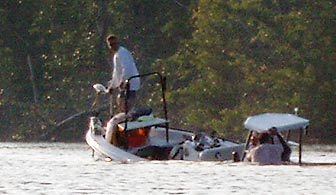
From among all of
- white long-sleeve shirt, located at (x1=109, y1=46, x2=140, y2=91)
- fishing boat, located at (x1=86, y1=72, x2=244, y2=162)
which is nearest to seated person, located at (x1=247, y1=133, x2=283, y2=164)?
fishing boat, located at (x1=86, y1=72, x2=244, y2=162)

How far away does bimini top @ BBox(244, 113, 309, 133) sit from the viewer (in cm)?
2427

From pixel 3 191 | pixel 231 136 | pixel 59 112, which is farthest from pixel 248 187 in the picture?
pixel 59 112

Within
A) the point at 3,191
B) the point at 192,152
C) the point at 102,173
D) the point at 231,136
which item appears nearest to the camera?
the point at 3,191

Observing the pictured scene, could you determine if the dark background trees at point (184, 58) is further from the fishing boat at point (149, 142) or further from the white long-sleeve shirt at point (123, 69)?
the white long-sleeve shirt at point (123, 69)

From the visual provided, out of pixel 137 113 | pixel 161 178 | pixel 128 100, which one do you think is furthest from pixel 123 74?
pixel 161 178

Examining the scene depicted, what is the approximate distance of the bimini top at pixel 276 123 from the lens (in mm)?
24266

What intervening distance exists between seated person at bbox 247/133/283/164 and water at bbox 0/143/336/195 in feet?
0.56

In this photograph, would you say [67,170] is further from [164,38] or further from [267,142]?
[164,38]

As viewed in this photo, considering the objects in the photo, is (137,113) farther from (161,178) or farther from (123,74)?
(161,178)

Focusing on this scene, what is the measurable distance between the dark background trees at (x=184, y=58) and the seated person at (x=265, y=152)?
16.7 metres

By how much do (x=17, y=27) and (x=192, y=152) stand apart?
25390 mm

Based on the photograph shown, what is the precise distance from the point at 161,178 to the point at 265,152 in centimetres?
191

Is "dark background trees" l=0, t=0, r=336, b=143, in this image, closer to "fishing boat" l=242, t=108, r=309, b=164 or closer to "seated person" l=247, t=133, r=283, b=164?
"fishing boat" l=242, t=108, r=309, b=164

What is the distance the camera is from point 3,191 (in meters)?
20.6
